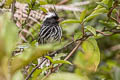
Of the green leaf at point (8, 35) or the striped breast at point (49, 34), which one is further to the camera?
the striped breast at point (49, 34)

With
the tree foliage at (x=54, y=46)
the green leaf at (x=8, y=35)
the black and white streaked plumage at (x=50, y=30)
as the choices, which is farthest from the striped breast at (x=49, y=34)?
the green leaf at (x=8, y=35)

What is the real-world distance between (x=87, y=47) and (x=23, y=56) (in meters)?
0.99

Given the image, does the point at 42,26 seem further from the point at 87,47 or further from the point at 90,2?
the point at 90,2

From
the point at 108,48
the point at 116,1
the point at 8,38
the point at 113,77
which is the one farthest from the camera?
the point at 108,48

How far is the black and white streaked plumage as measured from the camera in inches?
89.8

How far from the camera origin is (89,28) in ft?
5.28

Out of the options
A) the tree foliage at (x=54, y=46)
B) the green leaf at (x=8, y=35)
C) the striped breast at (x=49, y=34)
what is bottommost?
the striped breast at (x=49, y=34)

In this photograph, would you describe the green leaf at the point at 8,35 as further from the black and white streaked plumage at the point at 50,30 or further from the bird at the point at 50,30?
the black and white streaked plumage at the point at 50,30

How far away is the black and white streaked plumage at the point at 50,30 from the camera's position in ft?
7.48

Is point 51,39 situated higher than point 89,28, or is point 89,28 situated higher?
point 89,28

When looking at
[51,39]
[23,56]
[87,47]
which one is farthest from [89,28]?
[23,56]

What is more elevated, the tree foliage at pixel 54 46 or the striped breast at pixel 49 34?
the tree foliage at pixel 54 46

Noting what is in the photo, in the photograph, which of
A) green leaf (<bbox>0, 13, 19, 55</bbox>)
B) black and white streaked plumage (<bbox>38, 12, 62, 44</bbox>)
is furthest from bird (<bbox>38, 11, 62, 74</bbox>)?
green leaf (<bbox>0, 13, 19, 55</bbox>)

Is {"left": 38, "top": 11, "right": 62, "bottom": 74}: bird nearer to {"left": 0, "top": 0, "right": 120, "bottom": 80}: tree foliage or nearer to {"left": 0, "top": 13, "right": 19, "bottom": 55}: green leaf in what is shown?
{"left": 0, "top": 0, "right": 120, "bottom": 80}: tree foliage
